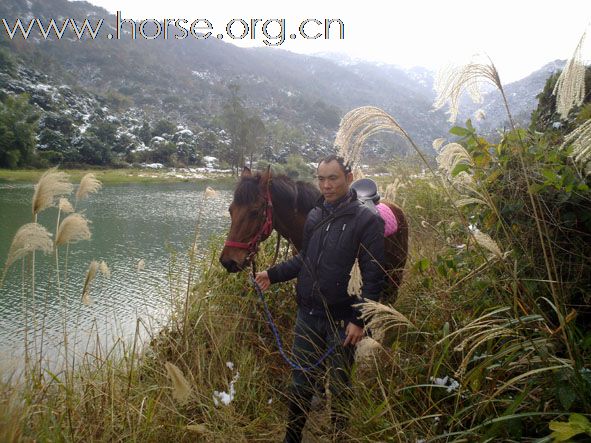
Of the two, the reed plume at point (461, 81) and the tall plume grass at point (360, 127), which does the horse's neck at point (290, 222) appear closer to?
the tall plume grass at point (360, 127)

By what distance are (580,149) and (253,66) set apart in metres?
178

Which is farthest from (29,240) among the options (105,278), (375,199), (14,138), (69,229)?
(14,138)

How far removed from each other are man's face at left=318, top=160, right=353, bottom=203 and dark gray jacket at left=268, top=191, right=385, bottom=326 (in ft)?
0.30

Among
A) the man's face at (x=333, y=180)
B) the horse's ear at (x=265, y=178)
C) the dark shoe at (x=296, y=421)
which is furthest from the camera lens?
the horse's ear at (x=265, y=178)

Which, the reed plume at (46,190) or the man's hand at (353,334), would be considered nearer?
the reed plume at (46,190)

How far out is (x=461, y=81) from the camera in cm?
187

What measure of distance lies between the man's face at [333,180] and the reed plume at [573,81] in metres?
1.39

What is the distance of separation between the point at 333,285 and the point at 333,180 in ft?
2.35

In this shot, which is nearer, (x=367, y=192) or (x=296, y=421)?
(x=296, y=421)

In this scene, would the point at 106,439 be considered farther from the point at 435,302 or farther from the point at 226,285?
the point at 226,285

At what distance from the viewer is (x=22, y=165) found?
115 feet

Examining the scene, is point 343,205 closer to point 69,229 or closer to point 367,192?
point 367,192

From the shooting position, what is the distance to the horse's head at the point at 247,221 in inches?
122

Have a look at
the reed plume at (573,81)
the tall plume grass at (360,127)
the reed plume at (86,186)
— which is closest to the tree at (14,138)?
the reed plume at (86,186)
